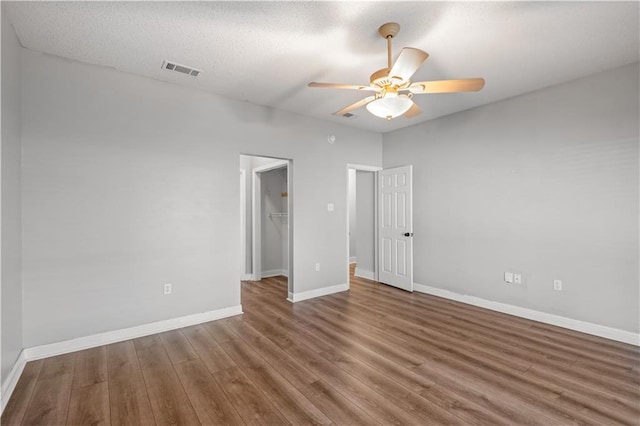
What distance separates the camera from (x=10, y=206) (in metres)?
2.40

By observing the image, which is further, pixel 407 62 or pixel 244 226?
Answer: pixel 244 226

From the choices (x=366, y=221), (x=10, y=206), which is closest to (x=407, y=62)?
(x=10, y=206)

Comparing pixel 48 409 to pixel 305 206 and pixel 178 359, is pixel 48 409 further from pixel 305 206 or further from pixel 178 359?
pixel 305 206

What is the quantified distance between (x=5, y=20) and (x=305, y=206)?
11.5 feet

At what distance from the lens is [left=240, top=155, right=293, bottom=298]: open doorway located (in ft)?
19.4

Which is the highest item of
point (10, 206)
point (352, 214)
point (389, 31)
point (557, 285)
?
point (389, 31)

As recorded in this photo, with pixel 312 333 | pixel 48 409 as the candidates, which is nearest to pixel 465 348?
pixel 312 333

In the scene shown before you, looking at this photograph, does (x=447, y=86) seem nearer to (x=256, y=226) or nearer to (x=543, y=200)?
(x=543, y=200)

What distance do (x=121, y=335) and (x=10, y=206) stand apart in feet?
5.15

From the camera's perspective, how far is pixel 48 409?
82.2 inches

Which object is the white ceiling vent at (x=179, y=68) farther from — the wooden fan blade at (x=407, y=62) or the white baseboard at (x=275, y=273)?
the white baseboard at (x=275, y=273)

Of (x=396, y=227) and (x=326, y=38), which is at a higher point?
(x=326, y=38)

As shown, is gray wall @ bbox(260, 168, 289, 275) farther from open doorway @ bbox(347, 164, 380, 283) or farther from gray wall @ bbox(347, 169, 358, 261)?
gray wall @ bbox(347, 169, 358, 261)

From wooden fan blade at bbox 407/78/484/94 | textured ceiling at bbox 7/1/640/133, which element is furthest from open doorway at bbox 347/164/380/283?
wooden fan blade at bbox 407/78/484/94
